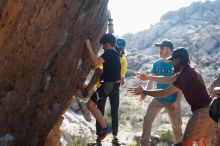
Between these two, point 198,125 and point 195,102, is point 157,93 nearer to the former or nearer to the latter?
point 195,102

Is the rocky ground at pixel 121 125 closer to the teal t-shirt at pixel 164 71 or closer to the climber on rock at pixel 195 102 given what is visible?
the teal t-shirt at pixel 164 71

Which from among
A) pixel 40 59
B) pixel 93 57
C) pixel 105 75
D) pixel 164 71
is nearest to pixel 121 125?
pixel 164 71

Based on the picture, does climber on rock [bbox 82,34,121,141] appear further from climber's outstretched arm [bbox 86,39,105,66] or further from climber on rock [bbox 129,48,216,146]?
climber on rock [bbox 129,48,216,146]

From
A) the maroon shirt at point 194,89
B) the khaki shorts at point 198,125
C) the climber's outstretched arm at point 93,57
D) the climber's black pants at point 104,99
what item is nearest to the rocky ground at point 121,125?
the climber's black pants at point 104,99

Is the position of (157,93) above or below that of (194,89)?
below

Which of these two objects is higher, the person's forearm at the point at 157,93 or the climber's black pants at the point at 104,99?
the person's forearm at the point at 157,93

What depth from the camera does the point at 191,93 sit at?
8.27 metres

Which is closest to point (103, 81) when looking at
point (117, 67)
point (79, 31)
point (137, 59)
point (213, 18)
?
point (117, 67)

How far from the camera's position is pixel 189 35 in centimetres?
7994

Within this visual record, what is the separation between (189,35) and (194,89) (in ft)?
240

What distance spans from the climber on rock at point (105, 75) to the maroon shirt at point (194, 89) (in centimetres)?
183

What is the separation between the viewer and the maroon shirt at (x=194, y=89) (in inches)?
324

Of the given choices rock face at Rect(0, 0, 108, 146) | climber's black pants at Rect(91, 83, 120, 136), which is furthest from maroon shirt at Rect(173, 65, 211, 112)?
rock face at Rect(0, 0, 108, 146)

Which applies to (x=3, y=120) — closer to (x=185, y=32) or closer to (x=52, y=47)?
(x=52, y=47)
